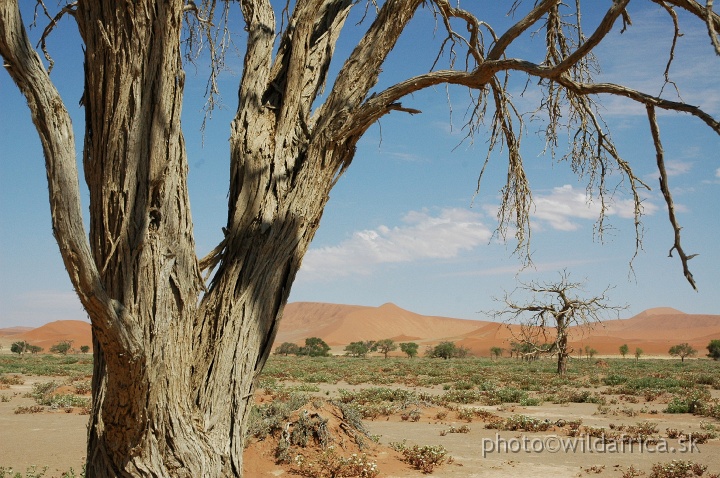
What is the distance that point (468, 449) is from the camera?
345 inches

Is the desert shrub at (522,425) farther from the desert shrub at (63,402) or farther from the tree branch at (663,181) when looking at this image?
the desert shrub at (63,402)

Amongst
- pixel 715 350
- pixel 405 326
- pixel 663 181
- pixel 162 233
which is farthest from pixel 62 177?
pixel 405 326

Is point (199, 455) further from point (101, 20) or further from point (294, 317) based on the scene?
point (294, 317)

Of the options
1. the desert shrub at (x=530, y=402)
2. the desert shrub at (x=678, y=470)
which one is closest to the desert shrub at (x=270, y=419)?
the desert shrub at (x=678, y=470)

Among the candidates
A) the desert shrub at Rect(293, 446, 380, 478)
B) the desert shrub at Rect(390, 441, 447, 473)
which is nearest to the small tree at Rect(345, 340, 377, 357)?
the desert shrub at Rect(390, 441, 447, 473)

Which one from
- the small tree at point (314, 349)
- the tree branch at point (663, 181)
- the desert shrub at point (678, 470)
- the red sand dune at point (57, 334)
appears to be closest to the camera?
the tree branch at point (663, 181)

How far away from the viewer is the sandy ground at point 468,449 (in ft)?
24.1

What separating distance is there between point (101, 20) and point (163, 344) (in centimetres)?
167

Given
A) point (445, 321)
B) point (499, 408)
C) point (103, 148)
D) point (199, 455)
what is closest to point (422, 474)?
point (199, 455)

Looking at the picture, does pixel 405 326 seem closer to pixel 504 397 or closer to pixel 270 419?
pixel 504 397

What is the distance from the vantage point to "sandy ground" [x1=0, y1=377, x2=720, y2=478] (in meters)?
7.33

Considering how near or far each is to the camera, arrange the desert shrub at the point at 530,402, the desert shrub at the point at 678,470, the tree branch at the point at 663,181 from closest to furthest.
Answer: the tree branch at the point at 663,181 < the desert shrub at the point at 678,470 < the desert shrub at the point at 530,402

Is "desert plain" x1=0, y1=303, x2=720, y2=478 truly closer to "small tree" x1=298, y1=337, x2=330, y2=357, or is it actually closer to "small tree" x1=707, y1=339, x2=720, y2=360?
"small tree" x1=707, y1=339, x2=720, y2=360

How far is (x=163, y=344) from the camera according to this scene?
2.93 meters
